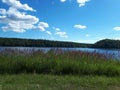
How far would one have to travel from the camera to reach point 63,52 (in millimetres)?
12609

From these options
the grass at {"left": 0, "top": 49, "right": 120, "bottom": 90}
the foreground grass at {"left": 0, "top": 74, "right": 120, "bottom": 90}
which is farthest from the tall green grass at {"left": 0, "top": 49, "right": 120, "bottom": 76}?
the foreground grass at {"left": 0, "top": 74, "right": 120, "bottom": 90}

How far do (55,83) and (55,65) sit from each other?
250 centimetres

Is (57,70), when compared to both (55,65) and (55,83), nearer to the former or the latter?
(55,65)

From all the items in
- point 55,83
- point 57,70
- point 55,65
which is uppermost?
point 55,65

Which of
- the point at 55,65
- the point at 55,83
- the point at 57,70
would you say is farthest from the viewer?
the point at 55,65

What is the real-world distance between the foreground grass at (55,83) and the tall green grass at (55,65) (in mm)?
1359

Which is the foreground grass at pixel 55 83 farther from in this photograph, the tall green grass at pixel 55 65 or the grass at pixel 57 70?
the tall green grass at pixel 55 65

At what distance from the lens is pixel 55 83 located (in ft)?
26.6

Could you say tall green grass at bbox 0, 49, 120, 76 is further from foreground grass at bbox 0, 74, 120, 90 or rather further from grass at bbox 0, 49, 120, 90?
foreground grass at bbox 0, 74, 120, 90

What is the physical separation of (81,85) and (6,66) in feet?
12.3

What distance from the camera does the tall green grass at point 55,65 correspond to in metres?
10.4

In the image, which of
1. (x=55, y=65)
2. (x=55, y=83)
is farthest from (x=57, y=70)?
(x=55, y=83)

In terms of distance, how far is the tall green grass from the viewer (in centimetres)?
1039

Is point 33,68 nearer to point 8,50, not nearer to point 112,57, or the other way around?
point 8,50
